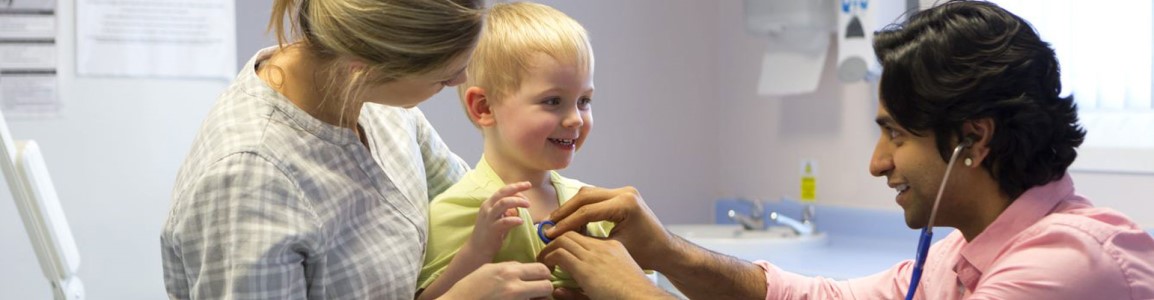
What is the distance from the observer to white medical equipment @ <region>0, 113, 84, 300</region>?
2.08m

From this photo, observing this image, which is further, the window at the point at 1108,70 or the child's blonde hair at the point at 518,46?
the window at the point at 1108,70

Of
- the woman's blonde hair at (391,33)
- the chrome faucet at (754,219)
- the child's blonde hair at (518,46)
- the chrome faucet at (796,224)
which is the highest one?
the woman's blonde hair at (391,33)

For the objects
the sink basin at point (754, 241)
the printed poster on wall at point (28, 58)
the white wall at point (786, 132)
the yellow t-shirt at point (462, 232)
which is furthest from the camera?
the white wall at point (786, 132)

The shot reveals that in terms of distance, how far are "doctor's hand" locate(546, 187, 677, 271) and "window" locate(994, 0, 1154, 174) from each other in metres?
1.69

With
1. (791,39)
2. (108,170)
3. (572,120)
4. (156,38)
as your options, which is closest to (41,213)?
(108,170)

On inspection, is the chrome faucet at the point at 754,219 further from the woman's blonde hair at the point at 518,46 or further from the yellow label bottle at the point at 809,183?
the woman's blonde hair at the point at 518,46

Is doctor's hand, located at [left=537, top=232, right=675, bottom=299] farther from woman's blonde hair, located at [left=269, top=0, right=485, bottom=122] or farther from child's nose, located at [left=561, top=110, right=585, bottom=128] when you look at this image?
woman's blonde hair, located at [left=269, top=0, right=485, bottom=122]

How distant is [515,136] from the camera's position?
1620mm

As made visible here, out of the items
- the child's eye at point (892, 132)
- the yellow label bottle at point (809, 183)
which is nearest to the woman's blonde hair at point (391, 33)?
the child's eye at point (892, 132)

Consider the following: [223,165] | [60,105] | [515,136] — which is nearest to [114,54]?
[60,105]

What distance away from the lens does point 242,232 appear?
3.89ft

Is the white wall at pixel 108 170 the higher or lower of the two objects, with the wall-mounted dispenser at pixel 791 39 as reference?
lower

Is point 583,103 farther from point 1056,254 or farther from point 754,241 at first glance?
point 754,241

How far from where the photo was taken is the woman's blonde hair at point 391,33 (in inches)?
48.6
